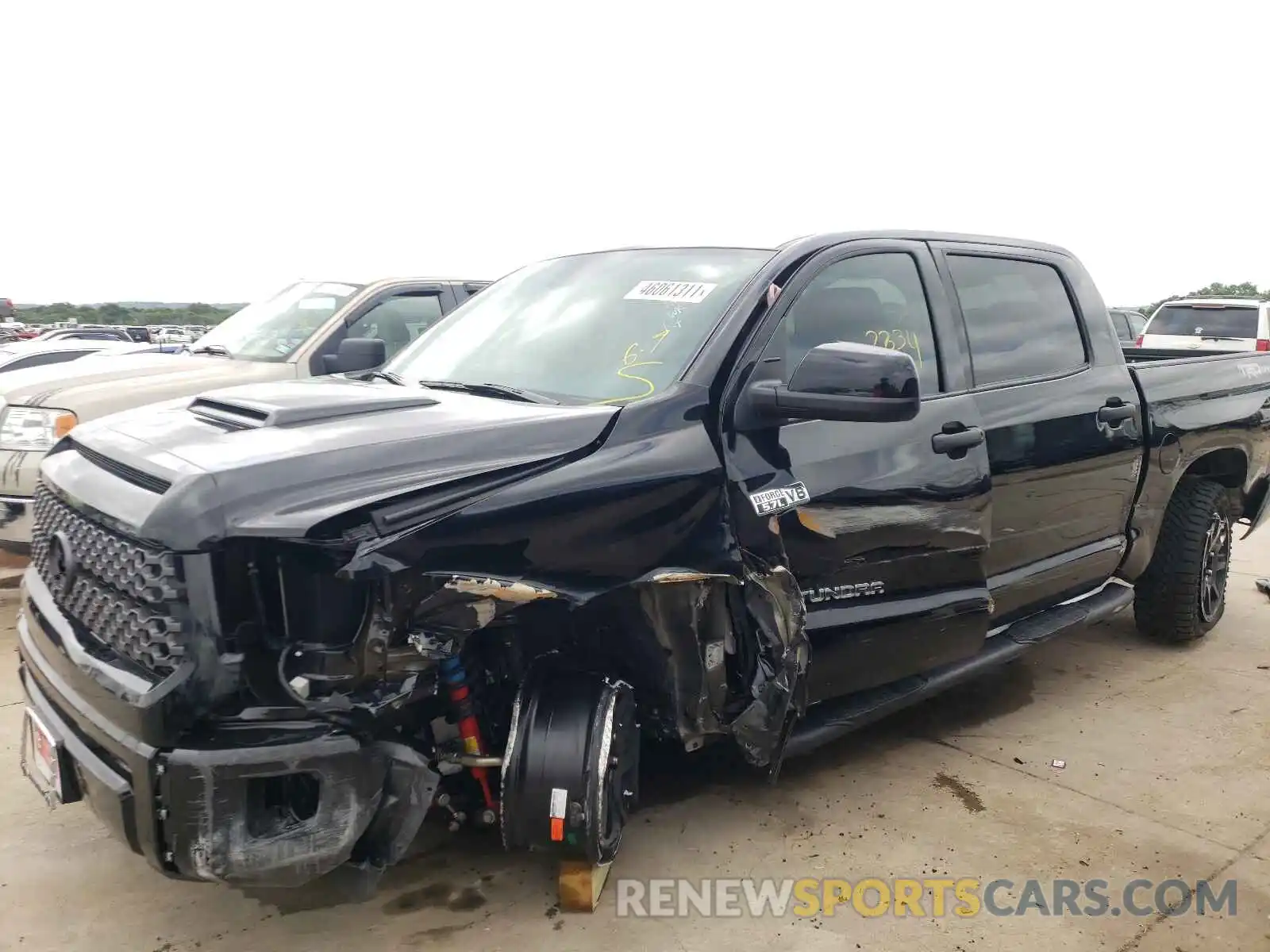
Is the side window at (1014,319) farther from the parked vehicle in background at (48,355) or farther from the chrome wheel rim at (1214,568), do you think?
the parked vehicle in background at (48,355)

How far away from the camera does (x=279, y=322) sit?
6527 mm

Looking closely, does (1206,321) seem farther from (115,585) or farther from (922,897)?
(115,585)

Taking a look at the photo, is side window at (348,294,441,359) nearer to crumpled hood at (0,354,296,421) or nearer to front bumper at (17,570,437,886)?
crumpled hood at (0,354,296,421)

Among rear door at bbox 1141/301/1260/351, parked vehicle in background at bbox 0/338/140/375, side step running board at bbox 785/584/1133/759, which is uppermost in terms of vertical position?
parked vehicle in background at bbox 0/338/140/375

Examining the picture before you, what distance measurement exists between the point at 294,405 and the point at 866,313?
74.7 inches

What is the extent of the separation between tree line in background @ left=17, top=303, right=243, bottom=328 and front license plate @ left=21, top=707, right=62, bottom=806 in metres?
63.8

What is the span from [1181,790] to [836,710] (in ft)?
4.37

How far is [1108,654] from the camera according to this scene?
5.00 m

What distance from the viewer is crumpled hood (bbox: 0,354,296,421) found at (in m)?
5.16

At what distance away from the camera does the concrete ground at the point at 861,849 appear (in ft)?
8.52

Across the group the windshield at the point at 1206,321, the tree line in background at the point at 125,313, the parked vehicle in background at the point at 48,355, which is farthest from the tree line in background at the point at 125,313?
the windshield at the point at 1206,321

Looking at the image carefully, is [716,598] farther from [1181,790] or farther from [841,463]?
[1181,790]

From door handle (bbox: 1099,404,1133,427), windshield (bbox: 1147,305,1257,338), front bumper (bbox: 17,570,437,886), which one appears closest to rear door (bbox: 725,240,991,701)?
door handle (bbox: 1099,404,1133,427)

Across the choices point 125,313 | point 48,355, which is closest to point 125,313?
point 125,313
